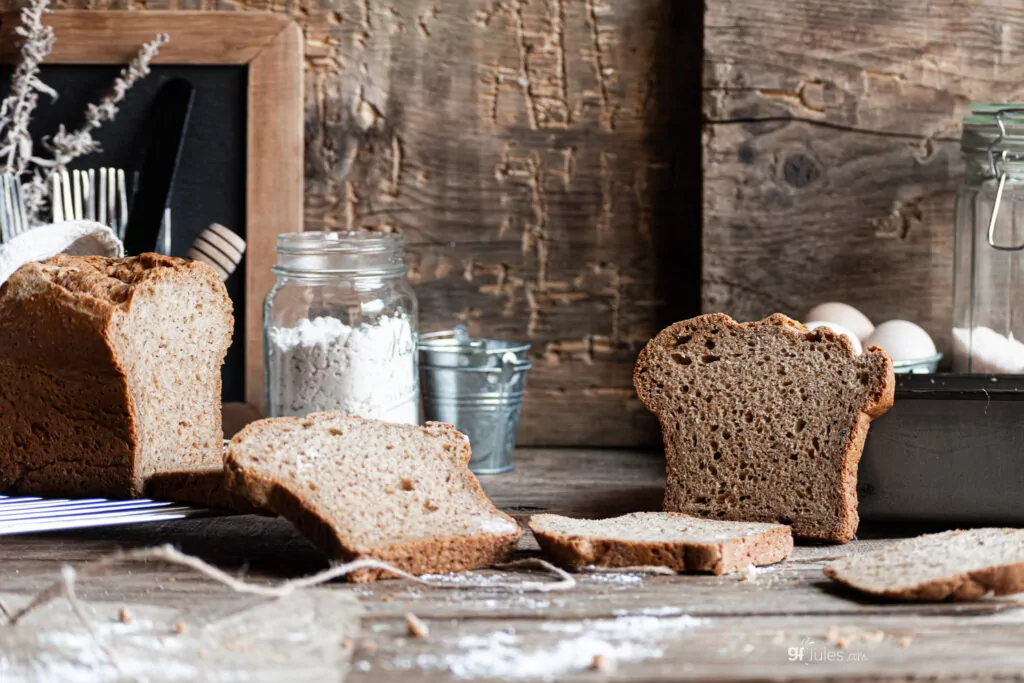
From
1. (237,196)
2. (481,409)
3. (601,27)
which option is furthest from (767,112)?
(237,196)

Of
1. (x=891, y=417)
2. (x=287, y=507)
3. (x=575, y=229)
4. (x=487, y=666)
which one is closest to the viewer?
(x=487, y=666)

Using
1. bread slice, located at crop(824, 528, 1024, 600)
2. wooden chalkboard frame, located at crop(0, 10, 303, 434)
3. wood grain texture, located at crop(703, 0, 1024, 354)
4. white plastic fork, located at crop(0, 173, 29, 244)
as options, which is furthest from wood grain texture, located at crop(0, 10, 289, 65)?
bread slice, located at crop(824, 528, 1024, 600)

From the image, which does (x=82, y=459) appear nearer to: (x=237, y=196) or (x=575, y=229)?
(x=237, y=196)

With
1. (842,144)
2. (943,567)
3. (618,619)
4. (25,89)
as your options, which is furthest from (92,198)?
(943,567)

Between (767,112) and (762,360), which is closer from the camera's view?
(762,360)

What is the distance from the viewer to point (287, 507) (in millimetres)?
1474

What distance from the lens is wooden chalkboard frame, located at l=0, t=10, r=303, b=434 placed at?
7.56ft

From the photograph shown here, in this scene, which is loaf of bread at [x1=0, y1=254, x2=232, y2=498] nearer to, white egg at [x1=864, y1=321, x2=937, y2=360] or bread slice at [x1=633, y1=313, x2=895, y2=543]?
bread slice at [x1=633, y1=313, x2=895, y2=543]

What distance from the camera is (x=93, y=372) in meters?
1.68

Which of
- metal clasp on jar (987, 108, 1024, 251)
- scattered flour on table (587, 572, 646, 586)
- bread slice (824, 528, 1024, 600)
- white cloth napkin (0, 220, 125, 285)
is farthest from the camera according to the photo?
metal clasp on jar (987, 108, 1024, 251)

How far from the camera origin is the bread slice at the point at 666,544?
1.47 metres

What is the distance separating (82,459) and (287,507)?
18.1 inches

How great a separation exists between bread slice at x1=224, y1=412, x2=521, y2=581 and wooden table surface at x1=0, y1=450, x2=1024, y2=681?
51mm

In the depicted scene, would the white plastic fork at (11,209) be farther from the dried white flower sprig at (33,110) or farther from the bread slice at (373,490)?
the bread slice at (373,490)
